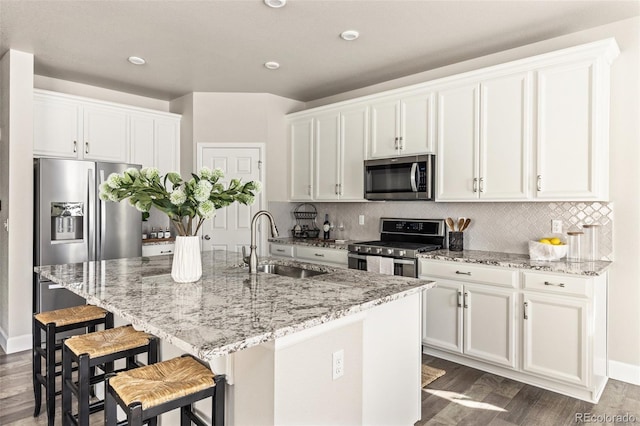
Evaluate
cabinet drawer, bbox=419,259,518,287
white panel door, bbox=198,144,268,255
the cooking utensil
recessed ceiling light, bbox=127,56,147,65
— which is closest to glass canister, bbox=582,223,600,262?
cabinet drawer, bbox=419,259,518,287

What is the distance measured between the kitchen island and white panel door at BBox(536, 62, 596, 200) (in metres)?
1.59

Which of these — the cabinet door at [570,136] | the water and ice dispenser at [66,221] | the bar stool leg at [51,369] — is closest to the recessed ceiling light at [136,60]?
the water and ice dispenser at [66,221]

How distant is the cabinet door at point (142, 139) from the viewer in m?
4.65

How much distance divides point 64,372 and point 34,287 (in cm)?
221

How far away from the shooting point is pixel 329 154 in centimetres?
454

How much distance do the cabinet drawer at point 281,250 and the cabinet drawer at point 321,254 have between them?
0.11 metres

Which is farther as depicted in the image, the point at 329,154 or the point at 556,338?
the point at 329,154

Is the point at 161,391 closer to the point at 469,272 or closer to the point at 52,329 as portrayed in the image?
the point at 52,329

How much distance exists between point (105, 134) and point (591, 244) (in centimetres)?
475

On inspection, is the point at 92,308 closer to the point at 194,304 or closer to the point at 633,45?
the point at 194,304

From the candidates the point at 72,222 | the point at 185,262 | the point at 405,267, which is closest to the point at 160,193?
the point at 185,262

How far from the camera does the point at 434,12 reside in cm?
281

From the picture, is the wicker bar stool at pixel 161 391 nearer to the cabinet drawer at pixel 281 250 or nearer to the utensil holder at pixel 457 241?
the utensil holder at pixel 457 241

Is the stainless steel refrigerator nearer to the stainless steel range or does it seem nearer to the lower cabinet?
the stainless steel range
